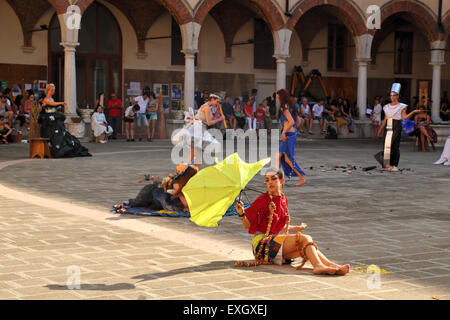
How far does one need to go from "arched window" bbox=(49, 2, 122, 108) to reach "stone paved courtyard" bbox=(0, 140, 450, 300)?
11.7 meters

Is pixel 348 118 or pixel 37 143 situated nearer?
pixel 37 143

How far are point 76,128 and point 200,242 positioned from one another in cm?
1408

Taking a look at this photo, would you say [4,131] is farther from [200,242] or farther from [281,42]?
[200,242]

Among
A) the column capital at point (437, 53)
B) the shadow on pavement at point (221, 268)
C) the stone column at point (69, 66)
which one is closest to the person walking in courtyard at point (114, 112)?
the stone column at point (69, 66)

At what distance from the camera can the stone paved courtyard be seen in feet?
16.6

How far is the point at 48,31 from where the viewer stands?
23.8 metres

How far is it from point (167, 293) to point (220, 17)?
22829 millimetres

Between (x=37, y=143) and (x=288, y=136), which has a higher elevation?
(x=288, y=136)

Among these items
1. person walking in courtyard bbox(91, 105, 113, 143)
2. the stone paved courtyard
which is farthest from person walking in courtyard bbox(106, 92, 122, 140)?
the stone paved courtyard

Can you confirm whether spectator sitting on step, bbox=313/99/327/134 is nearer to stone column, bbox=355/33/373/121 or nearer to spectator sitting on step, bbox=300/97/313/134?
spectator sitting on step, bbox=300/97/313/134

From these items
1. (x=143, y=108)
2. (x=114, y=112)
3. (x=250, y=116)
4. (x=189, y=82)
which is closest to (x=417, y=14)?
(x=250, y=116)

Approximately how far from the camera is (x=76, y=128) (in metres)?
20.3

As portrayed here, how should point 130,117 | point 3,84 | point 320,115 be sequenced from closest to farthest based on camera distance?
point 130,117
point 3,84
point 320,115
